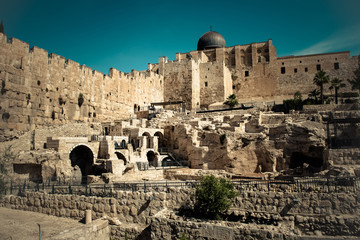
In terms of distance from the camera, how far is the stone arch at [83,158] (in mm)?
21125

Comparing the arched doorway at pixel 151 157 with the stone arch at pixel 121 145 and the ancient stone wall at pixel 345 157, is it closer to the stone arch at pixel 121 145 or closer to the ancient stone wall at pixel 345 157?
the stone arch at pixel 121 145

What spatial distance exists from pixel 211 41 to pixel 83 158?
3521 cm

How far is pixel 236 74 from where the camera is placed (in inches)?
1885

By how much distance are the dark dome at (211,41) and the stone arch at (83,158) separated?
34288 mm

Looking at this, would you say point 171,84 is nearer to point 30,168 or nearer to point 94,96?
point 94,96

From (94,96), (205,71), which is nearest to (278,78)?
(205,71)

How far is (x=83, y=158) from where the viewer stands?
72.4 ft

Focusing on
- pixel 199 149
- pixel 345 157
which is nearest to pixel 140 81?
pixel 199 149

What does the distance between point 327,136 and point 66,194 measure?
18.8 meters

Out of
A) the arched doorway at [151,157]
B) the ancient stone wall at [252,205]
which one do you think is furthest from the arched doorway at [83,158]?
the ancient stone wall at [252,205]

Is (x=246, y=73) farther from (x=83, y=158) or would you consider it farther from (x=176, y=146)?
(x=83, y=158)

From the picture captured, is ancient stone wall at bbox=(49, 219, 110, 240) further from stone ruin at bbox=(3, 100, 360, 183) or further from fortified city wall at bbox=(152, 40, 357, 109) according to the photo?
fortified city wall at bbox=(152, 40, 357, 109)

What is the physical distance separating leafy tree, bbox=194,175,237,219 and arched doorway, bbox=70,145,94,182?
12074 mm

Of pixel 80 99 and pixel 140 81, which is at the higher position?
pixel 140 81
